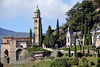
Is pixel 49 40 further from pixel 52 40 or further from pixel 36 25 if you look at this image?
pixel 36 25

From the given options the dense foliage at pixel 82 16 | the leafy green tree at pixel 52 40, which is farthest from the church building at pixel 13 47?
the dense foliage at pixel 82 16

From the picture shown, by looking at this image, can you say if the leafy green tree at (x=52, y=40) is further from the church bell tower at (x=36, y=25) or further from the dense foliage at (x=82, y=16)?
the dense foliage at (x=82, y=16)

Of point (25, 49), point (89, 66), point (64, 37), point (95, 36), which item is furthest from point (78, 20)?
point (89, 66)

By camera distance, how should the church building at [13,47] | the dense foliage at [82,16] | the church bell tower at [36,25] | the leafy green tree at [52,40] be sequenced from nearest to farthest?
the leafy green tree at [52,40] < the church building at [13,47] < the dense foliage at [82,16] < the church bell tower at [36,25]

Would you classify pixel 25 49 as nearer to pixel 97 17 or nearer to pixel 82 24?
pixel 82 24

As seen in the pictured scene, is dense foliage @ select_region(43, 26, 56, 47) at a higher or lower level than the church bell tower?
lower

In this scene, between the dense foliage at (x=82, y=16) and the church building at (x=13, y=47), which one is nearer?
the church building at (x=13, y=47)

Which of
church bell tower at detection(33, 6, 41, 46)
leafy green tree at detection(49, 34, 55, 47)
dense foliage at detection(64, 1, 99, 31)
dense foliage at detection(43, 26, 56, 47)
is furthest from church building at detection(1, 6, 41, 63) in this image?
dense foliage at detection(64, 1, 99, 31)

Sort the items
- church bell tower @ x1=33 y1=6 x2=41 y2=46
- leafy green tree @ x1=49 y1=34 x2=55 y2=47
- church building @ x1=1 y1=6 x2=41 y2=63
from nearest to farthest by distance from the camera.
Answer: leafy green tree @ x1=49 y1=34 x2=55 y2=47, church building @ x1=1 y1=6 x2=41 y2=63, church bell tower @ x1=33 y1=6 x2=41 y2=46

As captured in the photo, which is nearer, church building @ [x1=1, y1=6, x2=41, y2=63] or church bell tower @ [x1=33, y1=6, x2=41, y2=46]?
church building @ [x1=1, y1=6, x2=41, y2=63]

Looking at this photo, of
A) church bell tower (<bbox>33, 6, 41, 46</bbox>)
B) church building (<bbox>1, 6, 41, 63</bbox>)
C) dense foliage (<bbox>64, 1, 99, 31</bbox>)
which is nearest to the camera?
church building (<bbox>1, 6, 41, 63</bbox>)

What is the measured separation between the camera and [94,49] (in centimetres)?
5172

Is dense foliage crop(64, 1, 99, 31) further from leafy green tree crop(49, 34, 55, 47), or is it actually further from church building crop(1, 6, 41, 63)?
church building crop(1, 6, 41, 63)

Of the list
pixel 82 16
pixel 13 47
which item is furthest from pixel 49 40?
pixel 82 16
